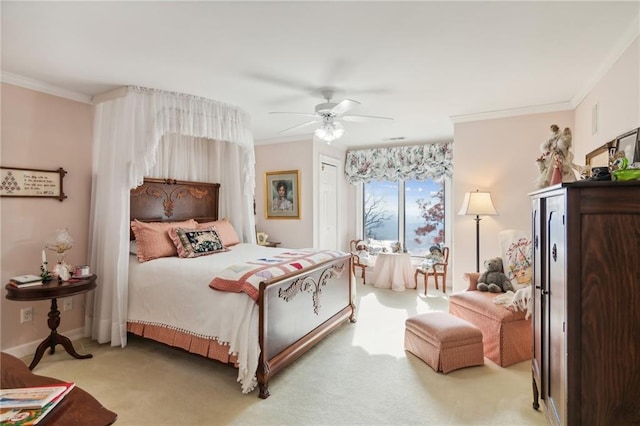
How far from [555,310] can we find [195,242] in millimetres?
3114

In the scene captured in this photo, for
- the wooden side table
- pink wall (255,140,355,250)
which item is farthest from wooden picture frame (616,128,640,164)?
the wooden side table

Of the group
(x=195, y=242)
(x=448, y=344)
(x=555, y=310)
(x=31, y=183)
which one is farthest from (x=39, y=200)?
(x=555, y=310)

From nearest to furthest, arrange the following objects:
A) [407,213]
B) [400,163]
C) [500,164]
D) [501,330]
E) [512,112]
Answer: [501,330] < [512,112] < [500,164] < [400,163] < [407,213]

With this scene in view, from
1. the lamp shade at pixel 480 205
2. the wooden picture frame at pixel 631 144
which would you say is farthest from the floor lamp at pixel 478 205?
the wooden picture frame at pixel 631 144

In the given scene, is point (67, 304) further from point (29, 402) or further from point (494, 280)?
point (494, 280)

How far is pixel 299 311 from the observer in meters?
2.86

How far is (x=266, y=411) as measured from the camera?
2.17 meters

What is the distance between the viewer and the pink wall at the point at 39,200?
2893 millimetres

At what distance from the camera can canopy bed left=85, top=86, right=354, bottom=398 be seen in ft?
8.16

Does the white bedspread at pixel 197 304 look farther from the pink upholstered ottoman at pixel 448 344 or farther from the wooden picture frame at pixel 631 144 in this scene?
the wooden picture frame at pixel 631 144

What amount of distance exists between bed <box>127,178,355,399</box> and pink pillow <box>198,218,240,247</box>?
0.35 metres

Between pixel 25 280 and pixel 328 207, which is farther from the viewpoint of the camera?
pixel 328 207

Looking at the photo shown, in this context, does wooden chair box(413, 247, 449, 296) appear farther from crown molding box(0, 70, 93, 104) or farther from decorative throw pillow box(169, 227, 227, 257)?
crown molding box(0, 70, 93, 104)

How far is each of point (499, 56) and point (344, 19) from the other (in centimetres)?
132
